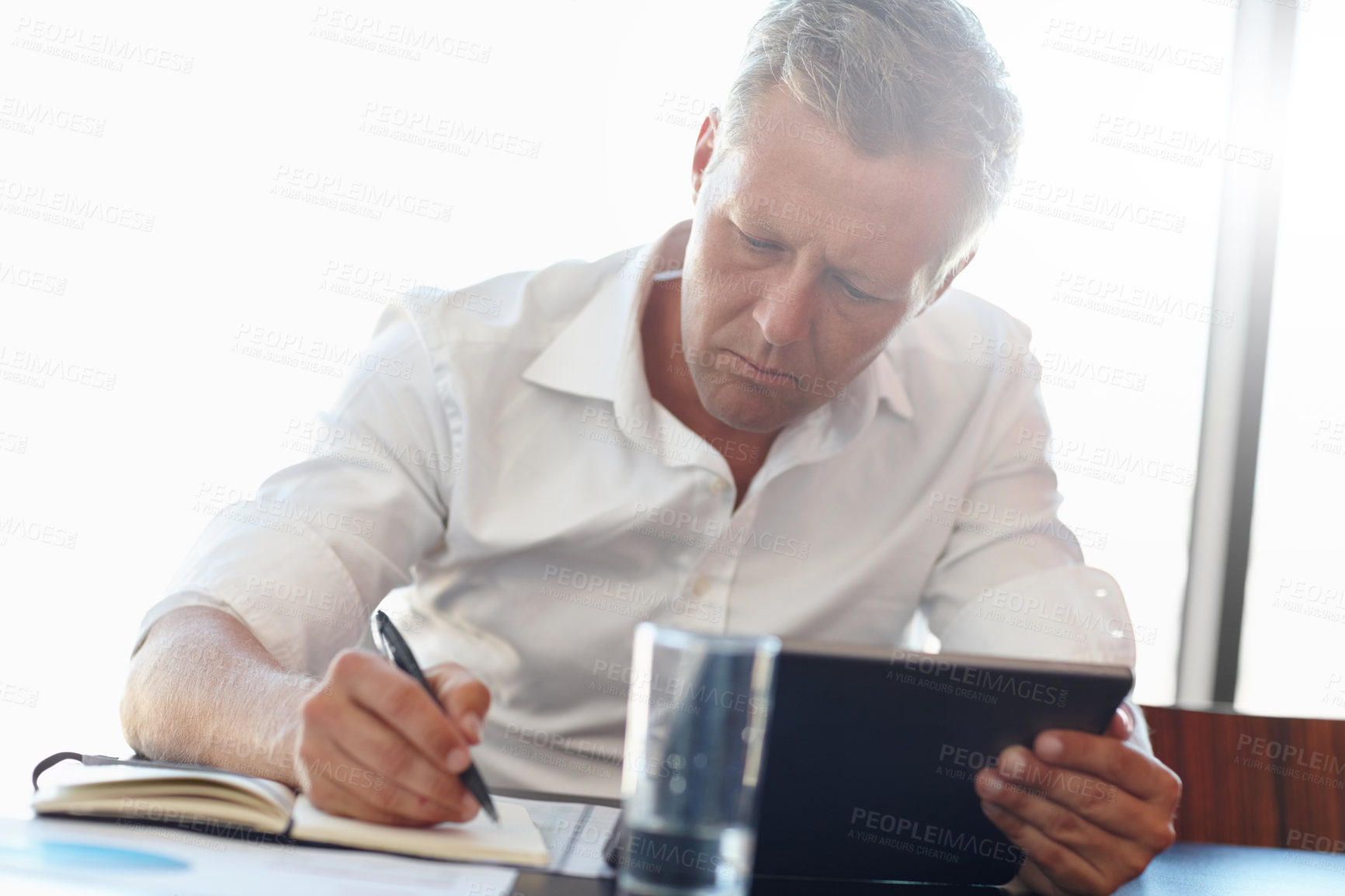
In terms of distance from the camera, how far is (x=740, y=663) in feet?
2.09

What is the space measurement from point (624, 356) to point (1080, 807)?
83 cm

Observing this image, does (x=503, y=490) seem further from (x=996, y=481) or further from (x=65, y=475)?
(x=65, y=475)

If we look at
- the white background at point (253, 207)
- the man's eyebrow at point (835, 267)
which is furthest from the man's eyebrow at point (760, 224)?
the white background at point (253, 207)

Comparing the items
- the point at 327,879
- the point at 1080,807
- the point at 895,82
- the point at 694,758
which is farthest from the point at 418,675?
the point at 895,82

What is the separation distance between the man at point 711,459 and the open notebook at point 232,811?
15cm

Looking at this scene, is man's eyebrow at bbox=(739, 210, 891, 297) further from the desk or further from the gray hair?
the desk

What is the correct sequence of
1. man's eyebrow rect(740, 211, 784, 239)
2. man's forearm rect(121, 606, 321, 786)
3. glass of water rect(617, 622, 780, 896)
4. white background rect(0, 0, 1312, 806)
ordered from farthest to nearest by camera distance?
white background rect(0, 0, 1312, 806) < man's eyebrow rect(740, 211, 784, 239) < man's forearm rect(121, 606, 321, 786) < glass of water rect(617, 622, 780, 896)

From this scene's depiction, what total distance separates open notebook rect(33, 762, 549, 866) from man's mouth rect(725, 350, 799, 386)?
2.18 feet

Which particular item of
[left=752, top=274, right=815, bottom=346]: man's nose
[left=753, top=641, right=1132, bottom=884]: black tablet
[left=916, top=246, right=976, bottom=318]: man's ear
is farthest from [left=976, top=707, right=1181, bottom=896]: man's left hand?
[left=916, top=246, right=976, bottom=318]: man's ear

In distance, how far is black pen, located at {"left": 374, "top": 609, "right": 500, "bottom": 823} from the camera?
85 centimetres

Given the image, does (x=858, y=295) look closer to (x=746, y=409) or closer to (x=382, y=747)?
(x=746, y=409)

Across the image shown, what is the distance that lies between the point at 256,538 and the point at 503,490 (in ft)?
1.21

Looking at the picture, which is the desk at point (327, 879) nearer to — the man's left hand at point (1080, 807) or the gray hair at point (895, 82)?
the man's left hand at point (1080, 807)

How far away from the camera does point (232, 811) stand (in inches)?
31.7
